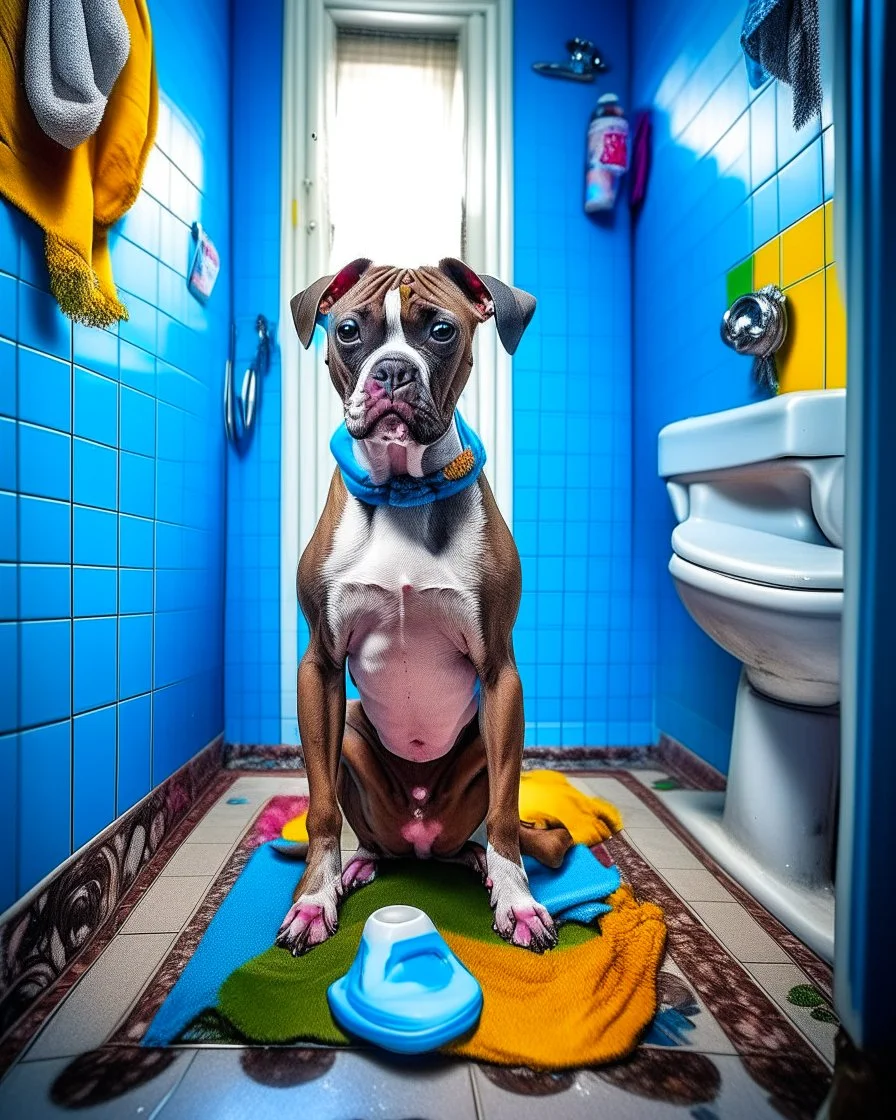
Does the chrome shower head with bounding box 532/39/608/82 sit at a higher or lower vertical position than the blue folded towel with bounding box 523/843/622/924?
higher

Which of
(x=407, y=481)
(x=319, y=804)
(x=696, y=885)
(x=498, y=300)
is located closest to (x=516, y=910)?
(x=319, y=804)

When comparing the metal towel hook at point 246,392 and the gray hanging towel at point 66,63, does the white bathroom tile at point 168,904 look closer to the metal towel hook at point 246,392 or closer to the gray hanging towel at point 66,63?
the gray hanging towel at point 66,63

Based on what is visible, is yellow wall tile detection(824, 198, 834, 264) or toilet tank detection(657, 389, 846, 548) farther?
yellow wall tile detection(824, 198, 834, 264)

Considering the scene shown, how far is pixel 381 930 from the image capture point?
0.86 metres

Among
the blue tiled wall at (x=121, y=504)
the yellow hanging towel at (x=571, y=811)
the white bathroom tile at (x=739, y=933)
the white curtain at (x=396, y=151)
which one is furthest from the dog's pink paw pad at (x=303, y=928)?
the white curtain at (x=396, y=151)

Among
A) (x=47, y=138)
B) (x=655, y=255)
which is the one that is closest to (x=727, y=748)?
(x=655, y=255)

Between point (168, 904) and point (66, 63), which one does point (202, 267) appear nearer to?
point (66, 63)

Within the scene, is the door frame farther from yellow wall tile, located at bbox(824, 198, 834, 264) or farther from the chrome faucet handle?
yellow wall tile, located at bbox(824, 198, 834, 264)

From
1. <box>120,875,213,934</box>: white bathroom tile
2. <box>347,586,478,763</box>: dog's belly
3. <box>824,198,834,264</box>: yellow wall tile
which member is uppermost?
<box>824,198,834,264</box>: yellow wall tile

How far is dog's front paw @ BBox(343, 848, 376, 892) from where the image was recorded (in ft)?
3.83

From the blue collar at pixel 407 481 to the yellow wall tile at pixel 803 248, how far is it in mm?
876

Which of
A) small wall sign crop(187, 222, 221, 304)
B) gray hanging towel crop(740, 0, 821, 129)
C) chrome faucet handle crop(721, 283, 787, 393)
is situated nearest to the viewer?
gray hanging towel crop(740, 0, 821, 129)

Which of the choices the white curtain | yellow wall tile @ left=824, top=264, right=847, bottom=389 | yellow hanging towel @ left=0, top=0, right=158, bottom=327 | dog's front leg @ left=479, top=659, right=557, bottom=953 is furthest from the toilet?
the white curtain

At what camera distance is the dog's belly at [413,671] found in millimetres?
1081
